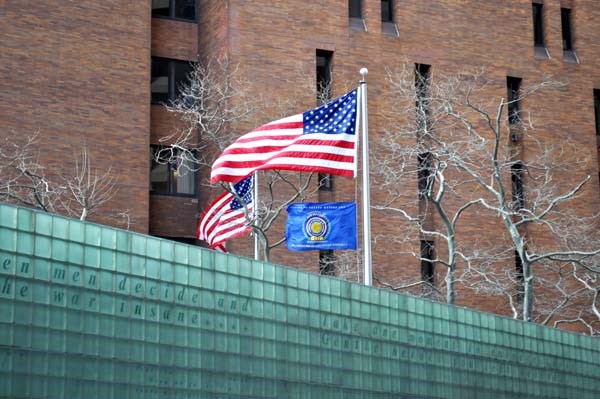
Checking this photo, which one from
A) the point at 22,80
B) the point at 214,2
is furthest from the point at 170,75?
the point at 22,80

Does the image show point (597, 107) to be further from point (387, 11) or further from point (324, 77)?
point (324, 77)

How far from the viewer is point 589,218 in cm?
4000

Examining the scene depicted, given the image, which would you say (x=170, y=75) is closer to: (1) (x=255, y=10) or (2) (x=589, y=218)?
(1) (x=255, y=10)

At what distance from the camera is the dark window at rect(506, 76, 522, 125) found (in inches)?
1636

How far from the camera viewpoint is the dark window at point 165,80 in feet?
124

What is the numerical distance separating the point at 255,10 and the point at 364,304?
18.7 m

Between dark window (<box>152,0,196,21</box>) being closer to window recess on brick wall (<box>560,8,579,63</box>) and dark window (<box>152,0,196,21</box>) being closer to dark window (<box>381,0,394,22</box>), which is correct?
dark window (<box>381,0,394,22</box>)

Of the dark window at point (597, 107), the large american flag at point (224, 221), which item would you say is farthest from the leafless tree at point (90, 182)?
the dark window at point (597, 107)

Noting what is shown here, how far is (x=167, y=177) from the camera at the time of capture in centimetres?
3738

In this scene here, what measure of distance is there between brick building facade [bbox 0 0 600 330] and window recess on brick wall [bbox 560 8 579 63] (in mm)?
281

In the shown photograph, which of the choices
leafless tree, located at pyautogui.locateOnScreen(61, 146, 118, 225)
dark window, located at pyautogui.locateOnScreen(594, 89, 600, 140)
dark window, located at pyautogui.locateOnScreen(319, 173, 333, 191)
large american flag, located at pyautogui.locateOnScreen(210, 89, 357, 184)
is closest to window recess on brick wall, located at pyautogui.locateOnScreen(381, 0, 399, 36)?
dark window, located at pyautogui.locateOnScreen(319, 173, 333, 191)

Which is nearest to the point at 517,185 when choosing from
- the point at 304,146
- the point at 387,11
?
the point at 387,11

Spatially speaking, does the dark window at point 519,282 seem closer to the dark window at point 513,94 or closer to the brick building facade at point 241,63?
the brick building facade at point 241,63

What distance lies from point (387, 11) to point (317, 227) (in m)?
17.6
